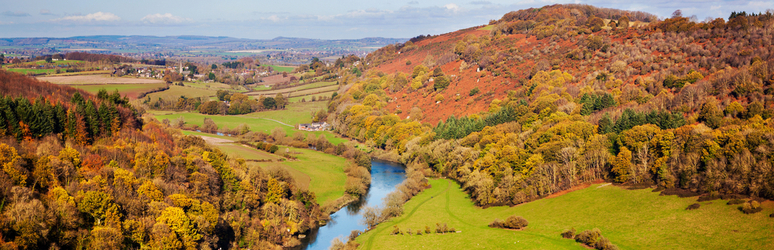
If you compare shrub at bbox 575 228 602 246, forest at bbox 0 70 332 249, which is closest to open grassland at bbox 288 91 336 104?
forest at bbox 0 70 332 249

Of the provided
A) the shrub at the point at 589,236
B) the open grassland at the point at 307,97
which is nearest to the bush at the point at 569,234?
the shrub at the point at 589,236

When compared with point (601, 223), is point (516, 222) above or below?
below

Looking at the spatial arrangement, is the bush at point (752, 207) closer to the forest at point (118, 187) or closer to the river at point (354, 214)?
the river at point (354, 214)

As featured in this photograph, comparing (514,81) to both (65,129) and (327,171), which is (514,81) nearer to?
(327,171)

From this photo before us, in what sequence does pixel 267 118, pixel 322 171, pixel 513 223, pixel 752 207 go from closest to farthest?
pixel 752 207 < pixel 513 223 < pixel 322 171 < pixel 267 118

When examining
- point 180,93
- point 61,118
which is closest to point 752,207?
point 61,118

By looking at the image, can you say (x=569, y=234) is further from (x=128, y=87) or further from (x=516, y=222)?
(x=128, y=87)

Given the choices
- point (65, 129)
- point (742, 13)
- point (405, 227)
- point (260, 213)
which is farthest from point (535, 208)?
point (742, 13)

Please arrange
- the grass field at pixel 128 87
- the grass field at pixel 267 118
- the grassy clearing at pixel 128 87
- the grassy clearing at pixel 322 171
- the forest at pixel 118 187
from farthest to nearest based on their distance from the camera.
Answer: the grass field at pixel 128 87 → the grassy clearing at pixel 128 87 → the grass field at pixel 267 118 → the grassy clearing at pixel 322 171 → the forest at pixel 118 187

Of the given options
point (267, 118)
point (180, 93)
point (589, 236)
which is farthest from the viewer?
point (180, 93)
